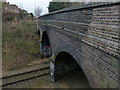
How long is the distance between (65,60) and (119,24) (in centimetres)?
790

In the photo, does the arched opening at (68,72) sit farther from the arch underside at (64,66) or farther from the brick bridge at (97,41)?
the brick bridge at (97,41)

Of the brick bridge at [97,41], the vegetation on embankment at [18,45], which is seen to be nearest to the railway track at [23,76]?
the vegetation on embankment at [18,45]

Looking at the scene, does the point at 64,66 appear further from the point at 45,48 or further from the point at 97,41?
the point at 45,48

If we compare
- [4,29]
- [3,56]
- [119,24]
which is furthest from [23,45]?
[119,24]

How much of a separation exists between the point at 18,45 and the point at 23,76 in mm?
7859

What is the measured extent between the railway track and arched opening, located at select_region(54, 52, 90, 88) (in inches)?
64.3

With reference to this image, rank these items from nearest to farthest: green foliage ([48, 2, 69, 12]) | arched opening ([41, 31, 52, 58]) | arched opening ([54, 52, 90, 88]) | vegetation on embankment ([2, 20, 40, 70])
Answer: arched opening ([54, 52, 90, 88]) → vegetation on embankment ([2, 20, 40, 70]) → arched opening ([41, 31, 52, 58]) → green foliage ([48, 2, 69, 12])

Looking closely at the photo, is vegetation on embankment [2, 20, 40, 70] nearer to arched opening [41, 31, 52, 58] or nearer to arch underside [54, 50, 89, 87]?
arched opening [41, 31, 52, 58]

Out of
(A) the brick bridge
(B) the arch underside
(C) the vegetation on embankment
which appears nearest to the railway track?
(B) the arch underside

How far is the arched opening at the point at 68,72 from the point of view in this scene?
10921mm

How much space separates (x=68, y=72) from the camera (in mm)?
11844

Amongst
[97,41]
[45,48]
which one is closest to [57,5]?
[45,48]

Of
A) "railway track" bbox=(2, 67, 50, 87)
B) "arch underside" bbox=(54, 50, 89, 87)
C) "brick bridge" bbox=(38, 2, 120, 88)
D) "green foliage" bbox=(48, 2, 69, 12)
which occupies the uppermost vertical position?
"green foliage" bbox=(48, 2, 69, 12)

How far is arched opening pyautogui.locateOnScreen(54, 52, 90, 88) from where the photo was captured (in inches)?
430
